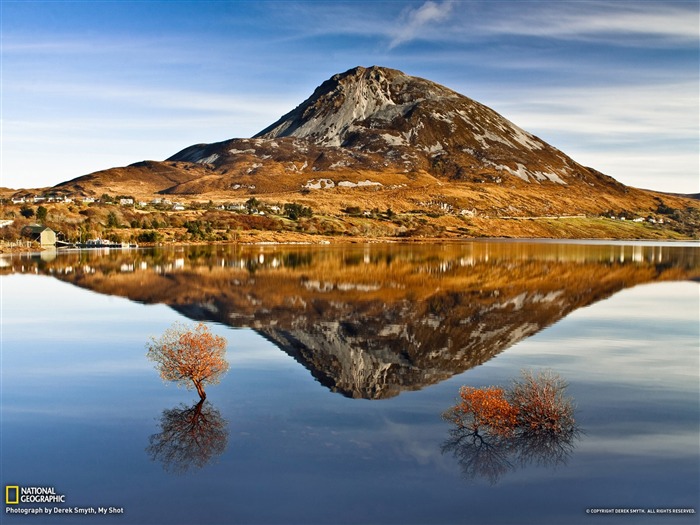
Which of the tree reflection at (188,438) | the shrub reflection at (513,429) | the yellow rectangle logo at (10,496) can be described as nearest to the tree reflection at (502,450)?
the shrub reflection at (513,429)

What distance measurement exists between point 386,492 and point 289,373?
1339 cm

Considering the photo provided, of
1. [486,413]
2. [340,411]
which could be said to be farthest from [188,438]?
[486,413]

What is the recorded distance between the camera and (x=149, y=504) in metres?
15.8

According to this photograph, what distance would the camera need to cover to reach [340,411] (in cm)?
2369

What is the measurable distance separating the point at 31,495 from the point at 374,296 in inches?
1642

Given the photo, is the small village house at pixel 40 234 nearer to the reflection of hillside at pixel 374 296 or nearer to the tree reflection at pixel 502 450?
the reflection of hillside at pixel 374 296

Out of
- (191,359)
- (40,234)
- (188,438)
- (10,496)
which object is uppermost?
(40,234)

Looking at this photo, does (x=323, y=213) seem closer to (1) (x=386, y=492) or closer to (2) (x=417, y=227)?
(2) (x=417, y=227)

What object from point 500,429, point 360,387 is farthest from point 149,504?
point 360,387

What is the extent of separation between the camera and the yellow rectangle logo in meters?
16.0

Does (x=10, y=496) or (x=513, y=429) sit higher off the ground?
(x=513, y=429)

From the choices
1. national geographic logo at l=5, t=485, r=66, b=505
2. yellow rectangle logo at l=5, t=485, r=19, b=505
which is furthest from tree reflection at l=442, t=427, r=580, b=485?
yellow rectangle logo at l=5, t=485, r=19, b=505

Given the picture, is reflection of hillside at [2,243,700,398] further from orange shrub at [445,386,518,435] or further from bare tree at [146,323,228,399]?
bare tree at [146,323,228,399]

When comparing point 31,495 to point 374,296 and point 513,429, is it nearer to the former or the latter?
point 513,429
